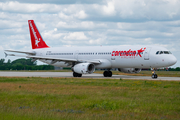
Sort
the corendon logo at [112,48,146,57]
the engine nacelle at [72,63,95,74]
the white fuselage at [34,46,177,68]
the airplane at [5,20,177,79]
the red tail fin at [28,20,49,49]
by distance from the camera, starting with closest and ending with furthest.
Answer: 1. the white fuselage at [34,46,177,68]
2. the airplane at [5,20,177,79]
3. the corendon logo at [112,48,146,57]
4. the engine nacelle at [72,63,95,74]
5. the red tail fin at [28,20,49,49]

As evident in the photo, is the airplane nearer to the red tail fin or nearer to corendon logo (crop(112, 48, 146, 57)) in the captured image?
corendon logo (crop(112, 48, 146, 57))

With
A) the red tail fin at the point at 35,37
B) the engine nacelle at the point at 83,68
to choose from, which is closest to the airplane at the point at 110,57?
the engine nacelle at the point at 83,68

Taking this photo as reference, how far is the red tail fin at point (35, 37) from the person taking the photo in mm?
48594

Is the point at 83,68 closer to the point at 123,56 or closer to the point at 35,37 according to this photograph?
the point at 123,56

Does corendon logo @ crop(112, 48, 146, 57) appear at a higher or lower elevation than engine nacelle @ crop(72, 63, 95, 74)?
higher

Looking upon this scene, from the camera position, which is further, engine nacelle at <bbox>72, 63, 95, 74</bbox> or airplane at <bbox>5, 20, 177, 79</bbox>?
engine nacelle at <bbox>72, 63, 95, 74</bbox>

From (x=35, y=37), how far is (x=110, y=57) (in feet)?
52.2

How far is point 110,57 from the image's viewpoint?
126 ft

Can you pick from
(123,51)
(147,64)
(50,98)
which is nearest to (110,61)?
(123,51)

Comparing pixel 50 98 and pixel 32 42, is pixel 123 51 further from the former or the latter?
pixel 50 98

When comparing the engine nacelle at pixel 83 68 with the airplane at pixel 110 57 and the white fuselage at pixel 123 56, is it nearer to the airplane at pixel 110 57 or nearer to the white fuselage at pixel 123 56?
the airplane at pixel 110 57

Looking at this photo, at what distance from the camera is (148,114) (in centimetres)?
1130

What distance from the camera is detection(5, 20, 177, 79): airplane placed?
34.9m

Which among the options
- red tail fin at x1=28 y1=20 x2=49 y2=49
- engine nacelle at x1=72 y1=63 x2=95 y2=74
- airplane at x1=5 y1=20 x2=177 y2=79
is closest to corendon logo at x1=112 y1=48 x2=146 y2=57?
airplane at x1=5 y1=20 x2=177 y2=79
